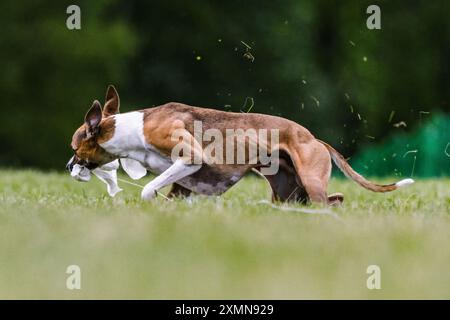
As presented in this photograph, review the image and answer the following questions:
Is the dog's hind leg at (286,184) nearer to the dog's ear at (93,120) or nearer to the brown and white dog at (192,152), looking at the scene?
the brown and white dog at (192,152)

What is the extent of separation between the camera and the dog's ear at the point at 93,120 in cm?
778

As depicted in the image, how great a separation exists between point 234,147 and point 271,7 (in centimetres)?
2256

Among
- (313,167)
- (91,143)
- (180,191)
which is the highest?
(91,143)

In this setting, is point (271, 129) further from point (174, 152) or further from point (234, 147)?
point (174, 152)

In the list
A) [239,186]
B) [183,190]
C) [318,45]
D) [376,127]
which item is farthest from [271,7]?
[183,190]

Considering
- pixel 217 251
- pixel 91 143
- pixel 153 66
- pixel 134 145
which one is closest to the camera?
pixel 217 251

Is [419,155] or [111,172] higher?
[419,155]

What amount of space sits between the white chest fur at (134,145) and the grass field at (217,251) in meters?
0.54

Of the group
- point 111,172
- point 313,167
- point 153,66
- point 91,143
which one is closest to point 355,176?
point 313,167

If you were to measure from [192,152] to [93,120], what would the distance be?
92cm

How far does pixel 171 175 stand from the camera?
748 centimetres

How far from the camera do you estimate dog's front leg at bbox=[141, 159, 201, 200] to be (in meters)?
7.47

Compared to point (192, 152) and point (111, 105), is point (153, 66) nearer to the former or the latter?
point (111, 105)

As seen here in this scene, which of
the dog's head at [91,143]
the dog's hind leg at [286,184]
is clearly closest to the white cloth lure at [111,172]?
the dog's head at [91,143]
